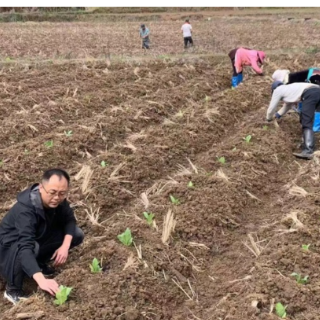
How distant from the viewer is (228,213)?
462 cm

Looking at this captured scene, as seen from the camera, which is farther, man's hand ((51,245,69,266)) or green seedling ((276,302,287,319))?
man's hand ((51,245,69,266))

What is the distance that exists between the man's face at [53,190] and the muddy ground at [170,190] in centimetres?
64

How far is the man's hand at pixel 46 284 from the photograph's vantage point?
3139 millimetres

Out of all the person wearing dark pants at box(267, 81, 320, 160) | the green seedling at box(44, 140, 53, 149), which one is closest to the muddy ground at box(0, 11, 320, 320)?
the green seedling at box(44, 140, 53, 149)

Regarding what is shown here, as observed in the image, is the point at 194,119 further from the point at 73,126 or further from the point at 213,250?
the point at 213,250

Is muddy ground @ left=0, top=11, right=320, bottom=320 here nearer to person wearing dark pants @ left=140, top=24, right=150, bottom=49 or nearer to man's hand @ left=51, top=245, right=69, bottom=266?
man's hand @ left=51, top=245, right=69, bottom=266

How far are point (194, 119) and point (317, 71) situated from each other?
2185 mm

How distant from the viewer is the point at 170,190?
16.1 feet

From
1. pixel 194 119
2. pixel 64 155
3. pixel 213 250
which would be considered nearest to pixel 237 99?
pixel 194 119

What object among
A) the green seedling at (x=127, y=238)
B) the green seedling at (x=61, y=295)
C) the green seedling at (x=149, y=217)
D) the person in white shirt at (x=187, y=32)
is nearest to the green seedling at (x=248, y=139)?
the green seedling at (x=149, y=217)

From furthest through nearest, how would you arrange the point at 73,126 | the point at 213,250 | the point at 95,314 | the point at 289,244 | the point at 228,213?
1. the point at 73,126
2. the point at 228,213
3. the point at 213,250
4. the point at 289,244
5. the point at 95,314

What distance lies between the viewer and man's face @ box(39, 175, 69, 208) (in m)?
3.26

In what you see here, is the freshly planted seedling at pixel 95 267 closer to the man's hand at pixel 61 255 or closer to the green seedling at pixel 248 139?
the man's hand at pixel 61 255

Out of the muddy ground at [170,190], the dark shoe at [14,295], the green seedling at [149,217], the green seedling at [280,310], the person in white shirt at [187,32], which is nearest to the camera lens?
the green seedling at [280,310]
